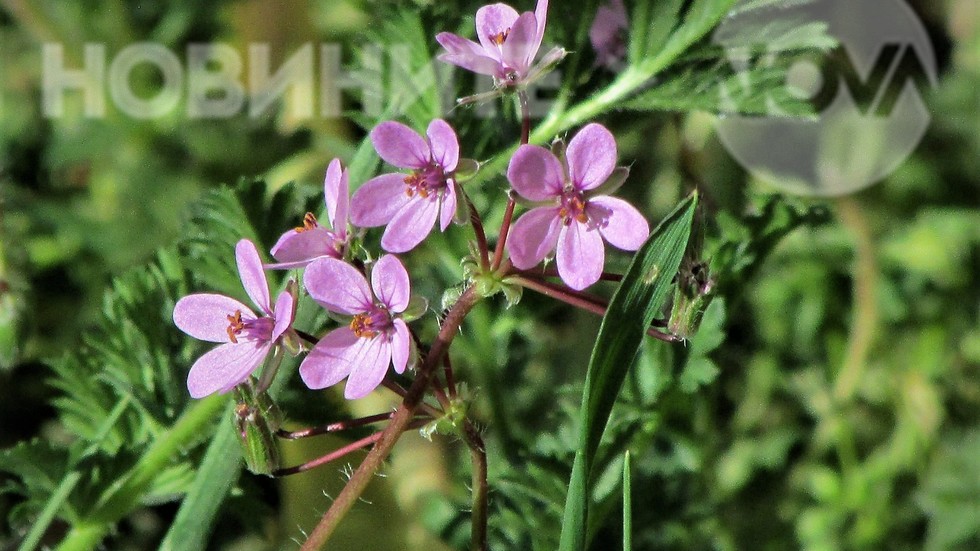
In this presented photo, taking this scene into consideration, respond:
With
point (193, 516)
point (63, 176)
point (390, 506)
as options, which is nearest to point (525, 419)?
point (390, 506)

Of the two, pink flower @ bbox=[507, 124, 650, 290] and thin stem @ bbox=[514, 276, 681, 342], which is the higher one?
pink flower @ bbox=[507, 124, 650, 290]

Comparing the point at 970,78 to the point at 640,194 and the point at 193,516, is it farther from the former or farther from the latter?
the point at 193,516

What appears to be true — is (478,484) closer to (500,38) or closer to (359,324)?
(359,324)

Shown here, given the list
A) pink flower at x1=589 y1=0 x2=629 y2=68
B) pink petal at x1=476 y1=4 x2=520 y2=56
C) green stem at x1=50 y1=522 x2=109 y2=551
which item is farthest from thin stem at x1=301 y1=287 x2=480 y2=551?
pink flower at x1=589 y1=0 x2=629 y2=68

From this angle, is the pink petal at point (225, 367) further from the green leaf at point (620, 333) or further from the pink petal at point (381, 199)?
the green leaf at point (620, 333)

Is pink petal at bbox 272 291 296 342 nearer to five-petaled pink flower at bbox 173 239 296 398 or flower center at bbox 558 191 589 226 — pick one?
five-petaled pink flower at bbox 173 239 296 398

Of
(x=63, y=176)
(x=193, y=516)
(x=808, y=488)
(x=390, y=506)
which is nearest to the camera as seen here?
(x=193, y=516)

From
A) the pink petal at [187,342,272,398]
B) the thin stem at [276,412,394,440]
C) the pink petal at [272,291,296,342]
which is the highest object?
the pink petal at [272,291,296,342]
